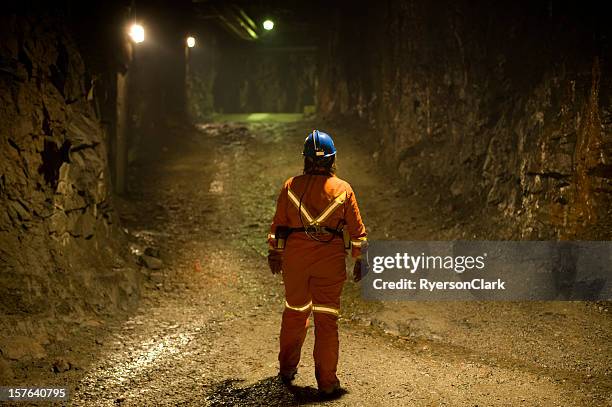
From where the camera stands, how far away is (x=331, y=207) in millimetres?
3920

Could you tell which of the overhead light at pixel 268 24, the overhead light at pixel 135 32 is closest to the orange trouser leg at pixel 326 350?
the overhead light at pixel 135 32

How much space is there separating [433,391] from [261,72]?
25532 mm

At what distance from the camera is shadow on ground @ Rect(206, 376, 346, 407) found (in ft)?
12.4

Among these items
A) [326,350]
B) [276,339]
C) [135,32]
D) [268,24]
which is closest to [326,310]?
[326,350]

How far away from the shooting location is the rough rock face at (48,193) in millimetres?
5195

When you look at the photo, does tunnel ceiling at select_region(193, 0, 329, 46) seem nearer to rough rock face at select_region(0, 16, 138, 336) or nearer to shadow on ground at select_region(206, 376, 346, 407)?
rough rock face at select_region(0, 16, 138, 336)

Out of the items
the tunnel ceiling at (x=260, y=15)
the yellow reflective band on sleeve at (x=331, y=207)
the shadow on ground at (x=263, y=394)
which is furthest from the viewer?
the tunnel ceiling at (x=260, y=15)

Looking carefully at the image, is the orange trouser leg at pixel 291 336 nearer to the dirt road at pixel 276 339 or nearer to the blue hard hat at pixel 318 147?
the dirt road at pixel 276 339

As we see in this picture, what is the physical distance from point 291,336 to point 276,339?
1342 millimetres

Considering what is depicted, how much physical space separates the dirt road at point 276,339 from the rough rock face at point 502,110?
3.29 ft

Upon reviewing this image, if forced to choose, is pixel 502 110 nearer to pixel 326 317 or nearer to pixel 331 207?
pixel 331 207

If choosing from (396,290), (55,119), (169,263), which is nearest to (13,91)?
(55,119)
